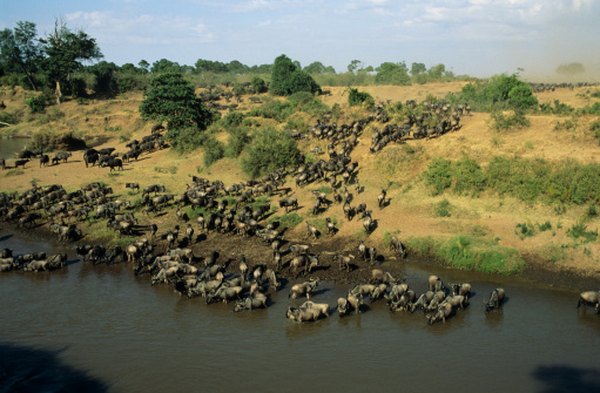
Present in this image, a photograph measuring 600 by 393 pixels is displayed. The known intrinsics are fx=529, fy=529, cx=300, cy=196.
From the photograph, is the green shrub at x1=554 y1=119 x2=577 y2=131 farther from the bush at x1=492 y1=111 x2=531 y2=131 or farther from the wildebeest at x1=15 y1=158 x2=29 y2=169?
the wildebeest at x1=15 y1=158 x2=29 y2=169

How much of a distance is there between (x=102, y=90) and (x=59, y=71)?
8810mm

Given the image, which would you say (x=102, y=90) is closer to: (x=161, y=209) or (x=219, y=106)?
(x=219, y=106)

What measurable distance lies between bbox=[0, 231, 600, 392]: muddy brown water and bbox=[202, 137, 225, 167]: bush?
60.2ft

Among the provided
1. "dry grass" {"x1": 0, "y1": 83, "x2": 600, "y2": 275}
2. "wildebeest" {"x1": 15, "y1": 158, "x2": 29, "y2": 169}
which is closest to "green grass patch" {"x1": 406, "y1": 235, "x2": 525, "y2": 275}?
"dry grass" {"x1": 0, "y1": 83, "x2": 600, "y2": 275}

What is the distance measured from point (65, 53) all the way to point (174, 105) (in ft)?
114

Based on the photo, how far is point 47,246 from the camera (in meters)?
25.9

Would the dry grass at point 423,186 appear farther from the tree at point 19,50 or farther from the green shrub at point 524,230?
the tree at point 19,50

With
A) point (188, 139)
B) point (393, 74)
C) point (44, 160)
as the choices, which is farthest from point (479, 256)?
point (393, 74)

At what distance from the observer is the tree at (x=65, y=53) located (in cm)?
7100

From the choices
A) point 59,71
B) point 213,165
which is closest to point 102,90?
point 59,71

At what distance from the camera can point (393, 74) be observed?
81438mm

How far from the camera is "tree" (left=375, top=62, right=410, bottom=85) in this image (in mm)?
76356

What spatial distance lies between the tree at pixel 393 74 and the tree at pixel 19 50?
53.9 meters

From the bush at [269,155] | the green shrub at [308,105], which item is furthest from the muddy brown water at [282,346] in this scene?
the green shrub at [308,105]
